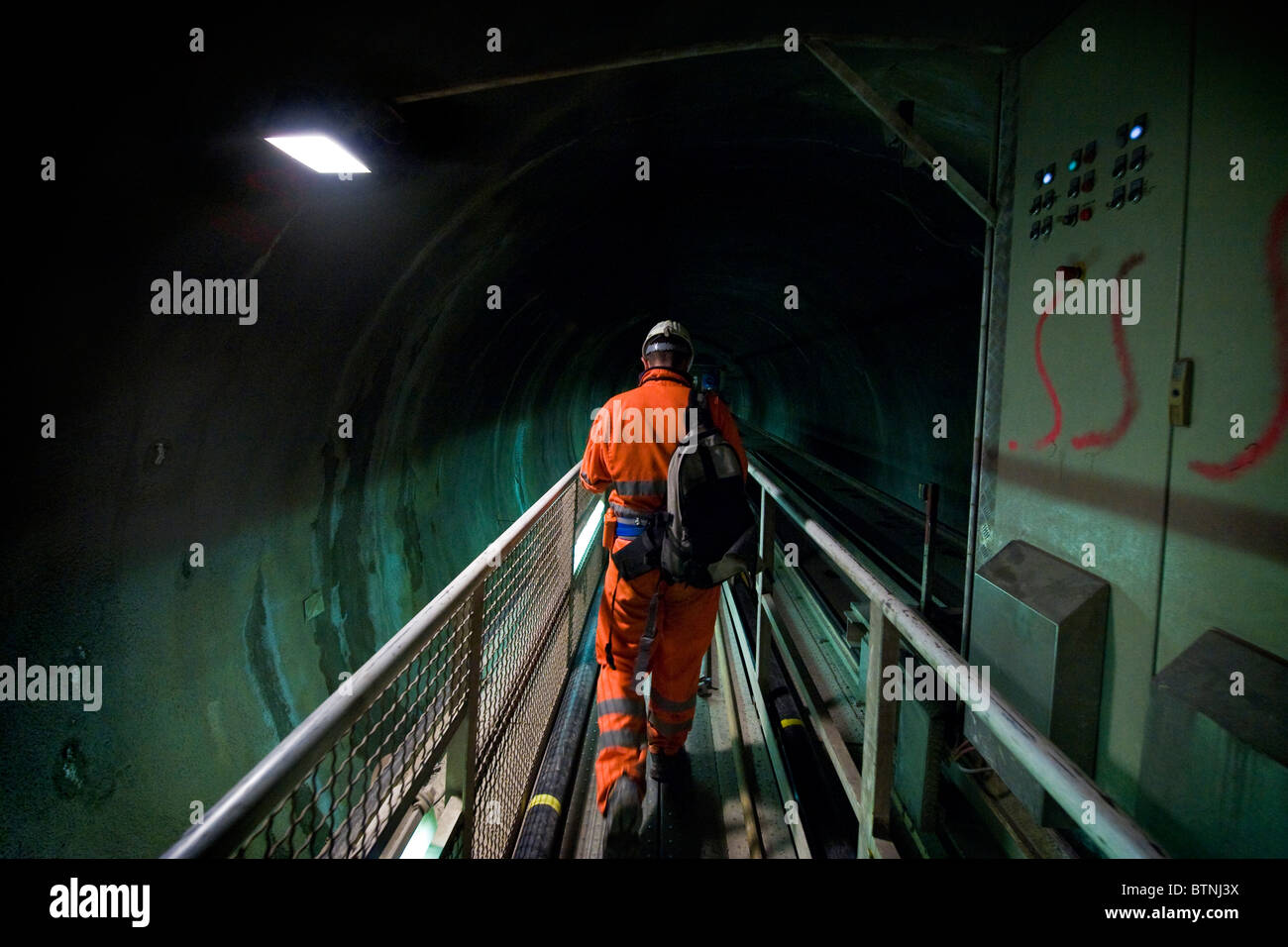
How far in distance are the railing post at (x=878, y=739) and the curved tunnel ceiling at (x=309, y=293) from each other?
2.56 m

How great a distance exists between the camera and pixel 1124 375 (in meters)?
1.94

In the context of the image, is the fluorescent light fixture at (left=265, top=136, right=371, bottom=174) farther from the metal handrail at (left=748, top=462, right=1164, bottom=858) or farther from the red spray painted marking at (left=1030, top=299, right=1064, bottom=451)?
the red spray painted marking at (left=1030, top=299, right=1064, bottom=451)

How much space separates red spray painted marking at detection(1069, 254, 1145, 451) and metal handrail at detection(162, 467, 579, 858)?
226cm

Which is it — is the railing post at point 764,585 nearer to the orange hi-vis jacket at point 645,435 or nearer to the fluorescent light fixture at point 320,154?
the orange hi-vis jacket at point 645,435

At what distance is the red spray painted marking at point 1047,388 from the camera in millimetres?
2260

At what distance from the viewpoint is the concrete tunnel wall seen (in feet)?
6.40

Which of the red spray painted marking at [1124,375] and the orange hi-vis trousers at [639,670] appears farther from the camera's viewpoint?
the orange hi-vis trousers at [639,670]

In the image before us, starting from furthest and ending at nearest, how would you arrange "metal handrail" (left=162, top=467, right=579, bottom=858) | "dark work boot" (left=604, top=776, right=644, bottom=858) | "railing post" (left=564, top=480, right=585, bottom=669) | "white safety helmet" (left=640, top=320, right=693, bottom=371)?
"railing post" (left=564, top=480, right=585, bottom=669)
"white safety helmet" (left=640, top=320, right=693, bottom=371)
"dark work boot" (left=604, top=776, right=644, bottom=858)
"metal handrail" (left=162, top=467, right=579, bottom=858)

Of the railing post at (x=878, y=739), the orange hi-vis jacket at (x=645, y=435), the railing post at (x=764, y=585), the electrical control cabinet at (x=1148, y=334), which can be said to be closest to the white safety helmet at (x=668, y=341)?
the orange hi-vis jacket at (x=645, y=435)

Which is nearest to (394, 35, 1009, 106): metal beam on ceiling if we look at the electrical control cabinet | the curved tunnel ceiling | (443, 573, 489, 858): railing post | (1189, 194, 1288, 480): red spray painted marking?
the curved tunnel ceiling

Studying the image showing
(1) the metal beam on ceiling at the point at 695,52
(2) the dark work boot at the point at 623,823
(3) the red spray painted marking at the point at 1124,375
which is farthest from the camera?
(1) the metal beam on ceiling at the point at 695,52

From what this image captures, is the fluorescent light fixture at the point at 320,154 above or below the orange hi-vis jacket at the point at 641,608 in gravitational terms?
above
